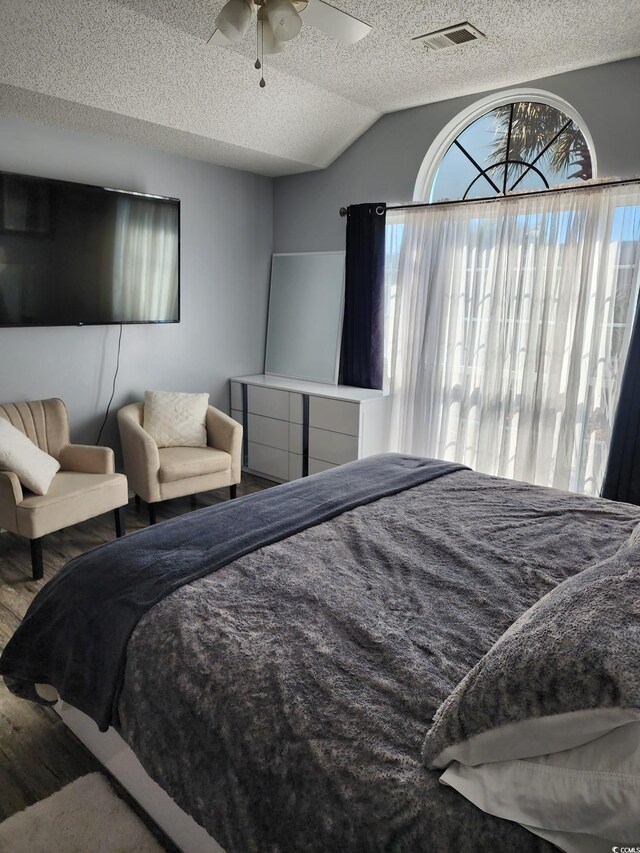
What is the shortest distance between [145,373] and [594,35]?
3366 millimetres

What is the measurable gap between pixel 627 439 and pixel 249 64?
115 inches

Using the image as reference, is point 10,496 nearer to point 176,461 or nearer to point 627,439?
point 176,461

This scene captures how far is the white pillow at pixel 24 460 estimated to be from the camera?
300cm

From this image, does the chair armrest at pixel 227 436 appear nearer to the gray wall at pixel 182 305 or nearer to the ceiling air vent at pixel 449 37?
the gray wall at pixel 182 305

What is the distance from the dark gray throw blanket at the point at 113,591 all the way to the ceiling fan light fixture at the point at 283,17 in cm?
173

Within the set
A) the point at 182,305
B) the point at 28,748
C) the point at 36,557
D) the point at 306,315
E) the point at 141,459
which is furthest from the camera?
the point at 306,315

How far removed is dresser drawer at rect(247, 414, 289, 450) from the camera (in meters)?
4.56

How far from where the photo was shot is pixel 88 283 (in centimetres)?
380

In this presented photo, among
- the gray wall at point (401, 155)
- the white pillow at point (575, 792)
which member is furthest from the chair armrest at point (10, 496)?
the gray wall at point (401, 155)

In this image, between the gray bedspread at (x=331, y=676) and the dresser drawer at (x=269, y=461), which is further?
the dresser drawer at (x=269, y=461)

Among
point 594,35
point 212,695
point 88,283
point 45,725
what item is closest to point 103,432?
point 88,283

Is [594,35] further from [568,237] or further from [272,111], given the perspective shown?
[272,111]

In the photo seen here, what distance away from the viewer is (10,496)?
297cm

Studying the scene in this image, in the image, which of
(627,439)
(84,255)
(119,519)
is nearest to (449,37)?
(627,439)
